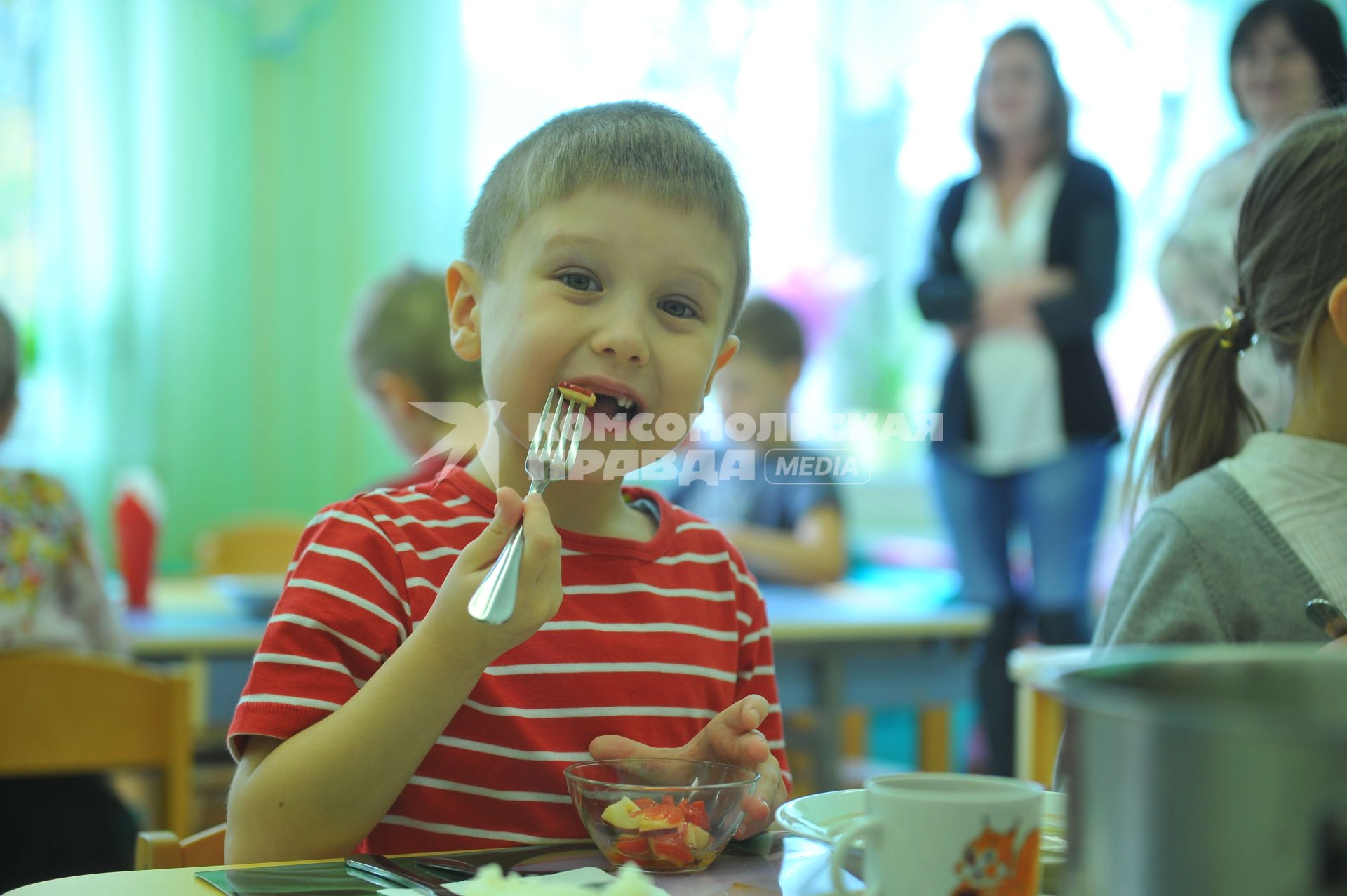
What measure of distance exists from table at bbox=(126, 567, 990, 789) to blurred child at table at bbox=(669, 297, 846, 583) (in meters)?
0.16

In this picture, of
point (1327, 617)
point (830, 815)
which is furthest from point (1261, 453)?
point (830, 815)

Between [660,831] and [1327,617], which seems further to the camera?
[1327,617]

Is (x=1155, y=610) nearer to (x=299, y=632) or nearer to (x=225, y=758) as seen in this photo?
(x=299, y=632)

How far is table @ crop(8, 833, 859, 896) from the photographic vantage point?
1.86 feet

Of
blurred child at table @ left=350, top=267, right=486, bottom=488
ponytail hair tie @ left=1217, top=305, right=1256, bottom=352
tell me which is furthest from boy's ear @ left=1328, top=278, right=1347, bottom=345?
blurred child at table @ left=350, top=267, right=486, bottom=488

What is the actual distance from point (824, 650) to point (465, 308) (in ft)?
3.82

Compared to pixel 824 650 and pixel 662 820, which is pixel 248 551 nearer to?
pixel 824 650

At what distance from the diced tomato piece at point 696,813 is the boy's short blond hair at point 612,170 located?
43 centimetres

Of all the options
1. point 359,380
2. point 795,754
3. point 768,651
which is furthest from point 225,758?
point 768,651

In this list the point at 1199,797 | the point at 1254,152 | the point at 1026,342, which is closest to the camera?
the point at 1199,797

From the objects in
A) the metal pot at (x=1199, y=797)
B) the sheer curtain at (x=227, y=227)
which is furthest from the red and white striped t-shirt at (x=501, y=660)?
the sheer curtain at (x=227, y=227)

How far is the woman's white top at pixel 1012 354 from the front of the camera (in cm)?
270

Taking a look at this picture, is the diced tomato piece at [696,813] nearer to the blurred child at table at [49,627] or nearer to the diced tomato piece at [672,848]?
the diced tomato piece at [672,848]

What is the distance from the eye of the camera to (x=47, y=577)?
166 cm
